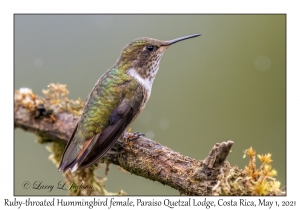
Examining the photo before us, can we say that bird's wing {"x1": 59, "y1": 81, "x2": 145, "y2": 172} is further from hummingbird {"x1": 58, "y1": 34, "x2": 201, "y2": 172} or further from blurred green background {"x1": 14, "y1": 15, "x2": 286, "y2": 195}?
blurred green background {"x1": 14, "y1": 15, "x2": 286, "y2": 195}

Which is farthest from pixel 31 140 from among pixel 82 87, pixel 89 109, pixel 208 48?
pixel 208 48

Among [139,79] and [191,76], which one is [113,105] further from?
[191,76]

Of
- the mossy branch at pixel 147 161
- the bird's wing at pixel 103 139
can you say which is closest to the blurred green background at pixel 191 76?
the mossy branch at pixel 147 161

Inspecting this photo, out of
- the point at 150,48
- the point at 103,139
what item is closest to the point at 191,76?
the point at 150,48

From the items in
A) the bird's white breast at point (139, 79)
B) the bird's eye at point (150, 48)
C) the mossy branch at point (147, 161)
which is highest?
the bird's eye at point (150, 48)

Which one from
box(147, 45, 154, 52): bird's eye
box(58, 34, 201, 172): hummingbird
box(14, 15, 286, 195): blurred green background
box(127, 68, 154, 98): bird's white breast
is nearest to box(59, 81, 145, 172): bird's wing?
box(58, 34, 201, 172): hummingbird

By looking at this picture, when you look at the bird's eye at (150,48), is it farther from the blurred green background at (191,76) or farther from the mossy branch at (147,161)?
the blurred green background at (191,76)
